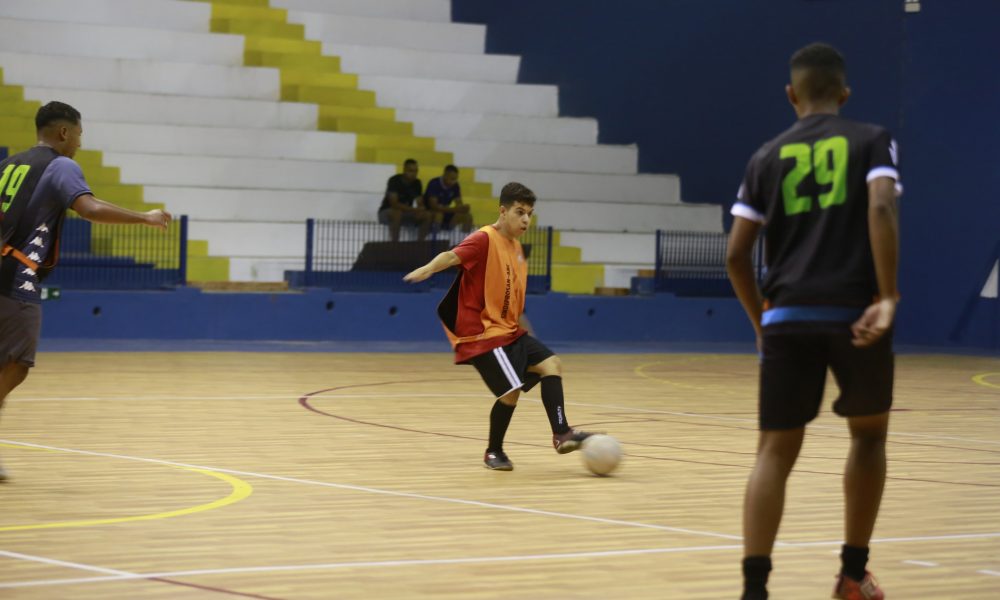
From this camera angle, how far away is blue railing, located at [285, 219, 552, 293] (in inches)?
765

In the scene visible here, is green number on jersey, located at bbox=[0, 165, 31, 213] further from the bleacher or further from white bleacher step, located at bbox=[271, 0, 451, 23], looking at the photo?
white bleacher step, located at bbox=[271, 0, 451, 23]

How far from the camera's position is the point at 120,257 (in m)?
18.2

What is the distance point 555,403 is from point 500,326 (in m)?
0.53

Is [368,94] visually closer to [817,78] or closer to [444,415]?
[444,415]

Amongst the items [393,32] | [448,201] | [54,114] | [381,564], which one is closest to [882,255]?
[381,564]

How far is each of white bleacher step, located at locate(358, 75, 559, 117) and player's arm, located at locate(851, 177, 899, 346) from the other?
20.6 metres

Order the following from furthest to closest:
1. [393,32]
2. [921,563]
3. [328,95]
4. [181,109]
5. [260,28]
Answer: [393,32]
[260,28]
[328,95]
[181,109]
[921,563]

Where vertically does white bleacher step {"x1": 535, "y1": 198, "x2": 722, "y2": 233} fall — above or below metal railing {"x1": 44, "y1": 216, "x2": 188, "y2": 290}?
above

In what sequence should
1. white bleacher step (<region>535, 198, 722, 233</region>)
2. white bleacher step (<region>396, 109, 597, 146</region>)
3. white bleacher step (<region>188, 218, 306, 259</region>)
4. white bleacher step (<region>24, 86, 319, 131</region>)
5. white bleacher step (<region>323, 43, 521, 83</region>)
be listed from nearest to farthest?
1. white bleacher step (<region>188, 218, 306, 259</region>)
2. white bleacher step (<region>24, 86, 319, 131</region>)
3. white bleacher step (<region>535, 198, 722, 233</region>)
4. white bleacher step (<region>396, 109, 597, 146</region>)
5. white bleacher step (<region>323, 43, 521, 83</region>)

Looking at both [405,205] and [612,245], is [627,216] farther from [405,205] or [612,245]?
[405,205]

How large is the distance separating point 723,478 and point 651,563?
8.25 feet

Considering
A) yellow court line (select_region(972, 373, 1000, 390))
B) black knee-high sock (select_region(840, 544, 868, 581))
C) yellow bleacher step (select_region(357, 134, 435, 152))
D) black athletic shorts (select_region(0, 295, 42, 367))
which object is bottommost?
yellow court line (select_region(972, 373, 1000, 390))

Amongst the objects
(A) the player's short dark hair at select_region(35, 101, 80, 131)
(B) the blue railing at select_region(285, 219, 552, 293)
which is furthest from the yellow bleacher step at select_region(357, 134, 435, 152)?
(A) the player's short dark hair at select_region(35, 101, 80, 131)

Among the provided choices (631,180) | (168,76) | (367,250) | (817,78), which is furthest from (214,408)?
(631,180)
